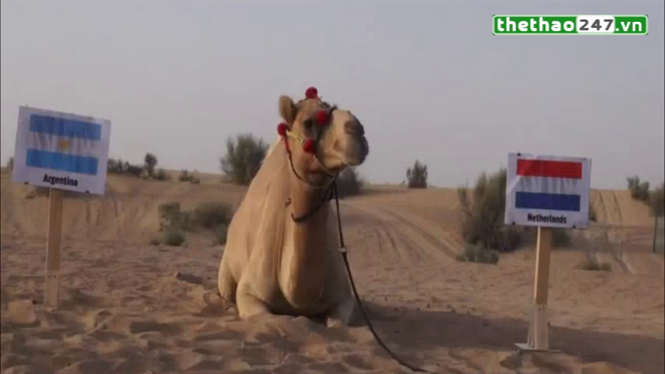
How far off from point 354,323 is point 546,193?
1982 millimetres

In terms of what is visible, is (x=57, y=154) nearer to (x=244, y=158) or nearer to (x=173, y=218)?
(x=173, y=218)

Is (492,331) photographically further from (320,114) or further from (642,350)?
(320,114)

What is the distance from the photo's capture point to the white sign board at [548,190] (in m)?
7.68

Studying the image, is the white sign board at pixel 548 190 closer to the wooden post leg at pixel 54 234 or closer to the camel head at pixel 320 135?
the camel head at pixel 320 135

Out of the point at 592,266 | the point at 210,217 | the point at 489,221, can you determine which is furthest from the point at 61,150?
the point at 489,221

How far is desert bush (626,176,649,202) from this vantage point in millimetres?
40906

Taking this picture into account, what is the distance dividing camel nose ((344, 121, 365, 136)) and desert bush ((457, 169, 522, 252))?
18513 millimetres

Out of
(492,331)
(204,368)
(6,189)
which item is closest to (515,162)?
(492,331)

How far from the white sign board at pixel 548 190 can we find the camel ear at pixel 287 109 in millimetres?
2073

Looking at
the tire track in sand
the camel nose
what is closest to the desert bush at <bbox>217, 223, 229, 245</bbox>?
the tire track in sand

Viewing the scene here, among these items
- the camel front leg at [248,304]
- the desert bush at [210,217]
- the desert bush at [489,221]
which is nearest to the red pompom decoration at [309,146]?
the camel front leg at [248,304]

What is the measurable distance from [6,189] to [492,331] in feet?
85.6

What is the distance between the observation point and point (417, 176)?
174 feet

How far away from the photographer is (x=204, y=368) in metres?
5.75
